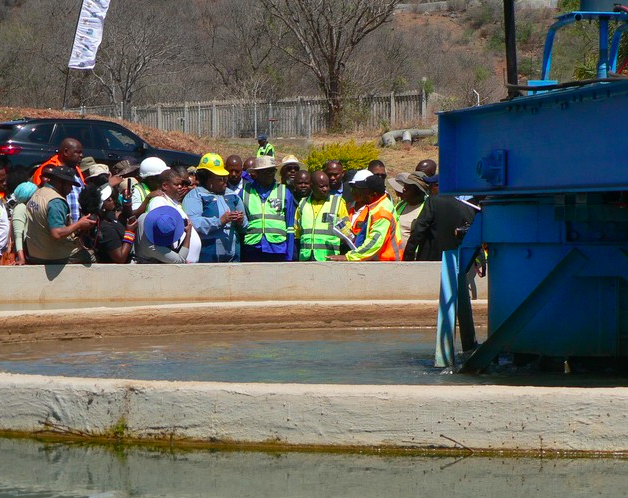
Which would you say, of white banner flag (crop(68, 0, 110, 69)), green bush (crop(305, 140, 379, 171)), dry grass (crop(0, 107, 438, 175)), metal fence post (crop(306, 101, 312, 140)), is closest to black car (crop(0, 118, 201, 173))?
green bush (crop(305, 140, 379, 171))

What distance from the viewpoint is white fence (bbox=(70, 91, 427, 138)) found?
38.8 m

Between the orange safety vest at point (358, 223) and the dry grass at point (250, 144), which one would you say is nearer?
the orange safety vest at point (358, 223)

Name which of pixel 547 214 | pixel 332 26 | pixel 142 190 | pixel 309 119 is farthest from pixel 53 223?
pixel 332 26

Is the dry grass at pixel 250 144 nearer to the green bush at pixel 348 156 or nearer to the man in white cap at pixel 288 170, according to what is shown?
the green bush at pixel 348 156

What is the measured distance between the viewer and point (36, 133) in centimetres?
2367

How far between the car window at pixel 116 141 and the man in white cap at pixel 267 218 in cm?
1246

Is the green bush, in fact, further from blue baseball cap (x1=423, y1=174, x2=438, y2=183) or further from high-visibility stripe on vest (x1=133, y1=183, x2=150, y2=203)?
blue baseball cap (x1=423, y1=174, x2=438, y2=183)

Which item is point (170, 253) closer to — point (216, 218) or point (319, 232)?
point (216, 218)

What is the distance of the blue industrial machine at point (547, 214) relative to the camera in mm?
7133

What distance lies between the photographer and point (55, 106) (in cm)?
5447

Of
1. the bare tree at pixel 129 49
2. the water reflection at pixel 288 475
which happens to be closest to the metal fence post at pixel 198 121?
the bare tree at pixel 129 49

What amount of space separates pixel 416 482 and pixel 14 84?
175ft

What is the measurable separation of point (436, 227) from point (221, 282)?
2363 mm

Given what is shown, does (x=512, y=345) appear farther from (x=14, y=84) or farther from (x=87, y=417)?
(x=14, y=84)
